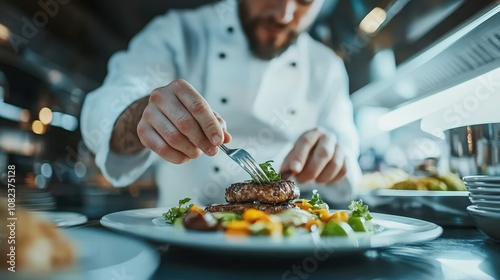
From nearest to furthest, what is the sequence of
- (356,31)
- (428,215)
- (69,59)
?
(428,215)
(356,31)
(69,59)

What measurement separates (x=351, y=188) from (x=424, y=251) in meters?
0.63

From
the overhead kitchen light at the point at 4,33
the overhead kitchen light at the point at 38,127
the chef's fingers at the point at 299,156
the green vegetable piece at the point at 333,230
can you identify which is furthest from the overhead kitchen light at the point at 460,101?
the overhead kitchen light at the point at 38,127

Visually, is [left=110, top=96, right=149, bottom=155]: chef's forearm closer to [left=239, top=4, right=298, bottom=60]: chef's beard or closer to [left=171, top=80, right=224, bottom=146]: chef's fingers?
[left=171, top=80, right=224, bottom=146]: chef's fingers

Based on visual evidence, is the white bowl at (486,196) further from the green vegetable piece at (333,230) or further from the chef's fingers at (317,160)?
Result: the chef's fingers at (317,160)

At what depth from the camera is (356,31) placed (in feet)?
5.85

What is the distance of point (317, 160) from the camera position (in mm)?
979

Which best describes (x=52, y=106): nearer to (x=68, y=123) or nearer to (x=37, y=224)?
(x=68, y=123)

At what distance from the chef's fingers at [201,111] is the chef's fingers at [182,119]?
0.01m

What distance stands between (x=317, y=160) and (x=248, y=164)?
31cm

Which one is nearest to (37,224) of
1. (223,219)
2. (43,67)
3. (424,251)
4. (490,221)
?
(223,219)

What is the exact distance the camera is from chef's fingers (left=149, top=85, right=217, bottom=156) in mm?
620

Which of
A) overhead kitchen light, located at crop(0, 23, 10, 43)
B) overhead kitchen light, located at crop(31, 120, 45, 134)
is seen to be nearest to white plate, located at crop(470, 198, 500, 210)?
overhead kitchen light, located at crop(0, 23, 10, 43)

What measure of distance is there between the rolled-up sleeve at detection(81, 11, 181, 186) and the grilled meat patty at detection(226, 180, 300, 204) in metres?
0.34

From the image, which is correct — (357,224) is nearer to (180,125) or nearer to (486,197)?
(486,197)
